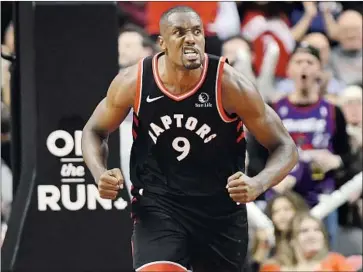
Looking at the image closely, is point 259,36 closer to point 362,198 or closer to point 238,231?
point 362,198

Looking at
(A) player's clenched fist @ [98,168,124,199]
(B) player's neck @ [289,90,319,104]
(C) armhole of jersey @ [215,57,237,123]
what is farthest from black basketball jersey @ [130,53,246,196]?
(B) player's neck @ [289,90,319,104]

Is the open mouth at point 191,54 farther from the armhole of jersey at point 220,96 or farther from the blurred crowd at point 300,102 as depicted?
the blurred crowd at point 300,102

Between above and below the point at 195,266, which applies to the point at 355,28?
above

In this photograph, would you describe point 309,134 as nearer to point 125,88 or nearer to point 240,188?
point 125,88

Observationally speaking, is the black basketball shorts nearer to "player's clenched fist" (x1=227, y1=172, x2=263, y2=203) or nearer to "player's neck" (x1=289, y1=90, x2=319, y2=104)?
"player's clenched fist" (x1=227, y1=172, x2=263, y2=203)

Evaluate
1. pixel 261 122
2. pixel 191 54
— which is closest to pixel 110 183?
pixel 191 54

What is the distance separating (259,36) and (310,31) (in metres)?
0.44

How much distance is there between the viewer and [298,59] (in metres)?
7.95

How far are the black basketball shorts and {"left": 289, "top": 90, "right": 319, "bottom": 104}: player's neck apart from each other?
270cm

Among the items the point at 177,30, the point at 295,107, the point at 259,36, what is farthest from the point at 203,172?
the point at 259,36

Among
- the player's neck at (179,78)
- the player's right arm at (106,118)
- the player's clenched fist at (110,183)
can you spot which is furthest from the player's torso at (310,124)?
the player's clenched fist at (110,183)

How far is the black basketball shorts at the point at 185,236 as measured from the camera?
16.5ft

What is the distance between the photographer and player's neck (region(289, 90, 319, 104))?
787 centimetres

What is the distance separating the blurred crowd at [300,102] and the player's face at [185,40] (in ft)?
8.93
